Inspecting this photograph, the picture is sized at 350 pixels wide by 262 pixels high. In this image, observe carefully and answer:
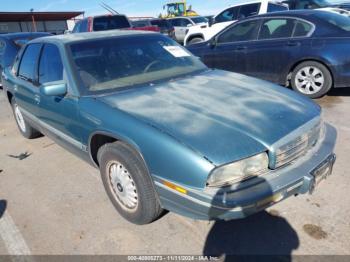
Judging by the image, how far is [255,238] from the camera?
266cm

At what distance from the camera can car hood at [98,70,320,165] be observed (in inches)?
90.7

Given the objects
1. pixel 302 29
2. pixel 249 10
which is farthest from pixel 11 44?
pixel 249 10

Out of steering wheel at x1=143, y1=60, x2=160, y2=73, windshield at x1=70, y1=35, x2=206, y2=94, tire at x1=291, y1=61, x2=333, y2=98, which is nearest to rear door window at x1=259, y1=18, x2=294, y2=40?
tire at x1=291, y1=61, x2=333, y2=98

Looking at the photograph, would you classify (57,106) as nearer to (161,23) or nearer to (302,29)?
(302,29)

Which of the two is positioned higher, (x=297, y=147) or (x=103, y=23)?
(x=297, y=147)

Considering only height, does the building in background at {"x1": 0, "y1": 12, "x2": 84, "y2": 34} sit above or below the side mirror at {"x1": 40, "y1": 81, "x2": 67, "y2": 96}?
below

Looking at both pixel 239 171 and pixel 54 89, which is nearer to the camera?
pixel 239 171

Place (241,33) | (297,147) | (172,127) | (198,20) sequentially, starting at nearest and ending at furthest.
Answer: (172,127) → (297,147) → (241,33) → (198,20)

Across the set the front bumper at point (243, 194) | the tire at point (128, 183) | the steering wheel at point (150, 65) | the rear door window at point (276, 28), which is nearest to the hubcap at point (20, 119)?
the steering wheel at point (150, 65)

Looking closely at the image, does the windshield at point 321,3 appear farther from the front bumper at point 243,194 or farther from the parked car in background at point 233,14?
the front bumper at point 243,194

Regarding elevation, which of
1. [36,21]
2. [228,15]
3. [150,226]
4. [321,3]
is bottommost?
[36,21]

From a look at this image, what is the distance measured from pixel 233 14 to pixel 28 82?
8866mm

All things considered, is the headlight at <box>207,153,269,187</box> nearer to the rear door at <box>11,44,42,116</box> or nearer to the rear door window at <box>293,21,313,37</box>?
the rear door at <box>11,44,42,116</box>

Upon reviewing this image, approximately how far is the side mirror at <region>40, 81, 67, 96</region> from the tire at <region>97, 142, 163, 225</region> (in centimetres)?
69
